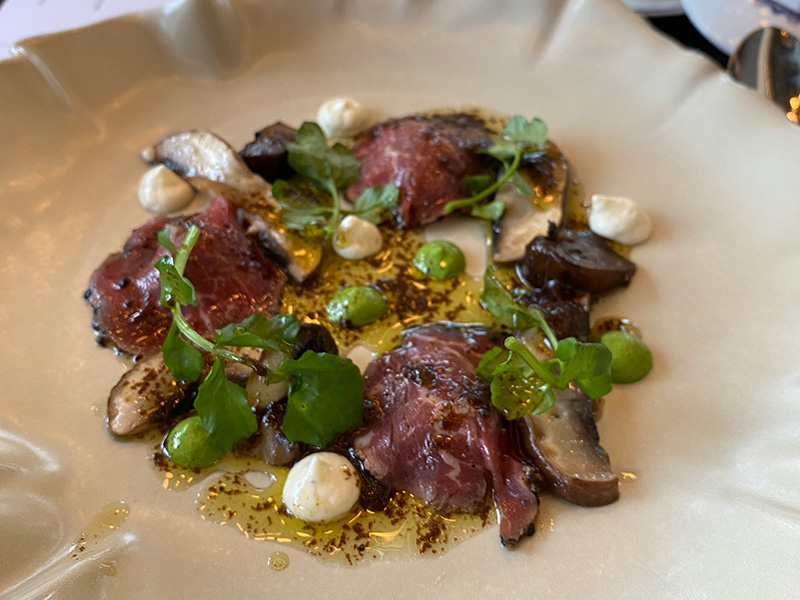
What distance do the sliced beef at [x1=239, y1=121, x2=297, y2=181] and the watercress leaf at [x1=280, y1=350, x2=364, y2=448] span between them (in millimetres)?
1353

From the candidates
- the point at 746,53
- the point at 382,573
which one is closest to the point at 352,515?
the point at 382,573

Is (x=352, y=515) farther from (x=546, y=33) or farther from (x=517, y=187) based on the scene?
(x=546, y=33)

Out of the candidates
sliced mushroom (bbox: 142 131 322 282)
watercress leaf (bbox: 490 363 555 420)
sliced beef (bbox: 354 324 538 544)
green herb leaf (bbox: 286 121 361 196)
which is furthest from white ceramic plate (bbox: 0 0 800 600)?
green herb leaf (bbox: 286 121 361 196)

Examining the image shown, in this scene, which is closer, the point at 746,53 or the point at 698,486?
the point at 698,486

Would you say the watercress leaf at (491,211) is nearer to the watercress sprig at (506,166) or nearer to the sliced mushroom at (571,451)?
the watercress sprig at (506,166)

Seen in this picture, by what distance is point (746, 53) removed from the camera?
10.1 feet

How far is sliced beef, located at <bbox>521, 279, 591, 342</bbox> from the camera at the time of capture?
7.33 feet

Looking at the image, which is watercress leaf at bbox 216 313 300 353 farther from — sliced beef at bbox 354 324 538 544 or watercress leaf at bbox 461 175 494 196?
watercress leaf at bbox 461 175 494 196

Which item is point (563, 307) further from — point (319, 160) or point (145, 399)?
point (145, 399)

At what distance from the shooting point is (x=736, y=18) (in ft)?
10.9

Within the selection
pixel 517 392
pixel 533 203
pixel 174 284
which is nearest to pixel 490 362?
pixel 517 392

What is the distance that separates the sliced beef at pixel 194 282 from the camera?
235cm

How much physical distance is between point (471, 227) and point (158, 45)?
6.55ft

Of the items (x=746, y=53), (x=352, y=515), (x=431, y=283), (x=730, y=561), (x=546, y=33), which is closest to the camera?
(x=730, y=561)
